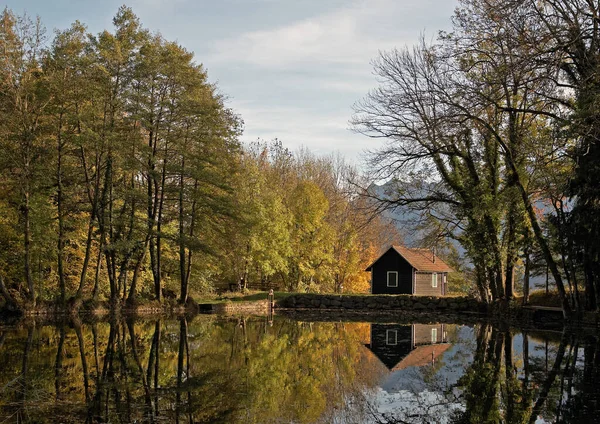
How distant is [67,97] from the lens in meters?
24.7

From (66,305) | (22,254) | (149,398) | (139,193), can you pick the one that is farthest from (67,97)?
(149,398)

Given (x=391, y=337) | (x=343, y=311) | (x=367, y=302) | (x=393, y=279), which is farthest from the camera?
(x=393, y=279)

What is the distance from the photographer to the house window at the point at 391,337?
17934mm

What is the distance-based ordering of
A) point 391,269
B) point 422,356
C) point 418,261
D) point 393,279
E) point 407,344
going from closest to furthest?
point 422,356 → point 407,344 → point 393,279 → point 391,269 → point 418,261

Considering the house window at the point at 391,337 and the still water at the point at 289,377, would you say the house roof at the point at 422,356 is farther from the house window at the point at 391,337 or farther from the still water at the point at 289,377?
the house window at the point at 391,337

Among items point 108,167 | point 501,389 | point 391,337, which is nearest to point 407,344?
point 391,337

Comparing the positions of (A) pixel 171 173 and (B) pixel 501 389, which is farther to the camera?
(A) pixel 171 173

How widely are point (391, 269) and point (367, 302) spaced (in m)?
10.7

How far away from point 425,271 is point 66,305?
89.7 ft

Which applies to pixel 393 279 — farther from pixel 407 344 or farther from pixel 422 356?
pixel 422 356

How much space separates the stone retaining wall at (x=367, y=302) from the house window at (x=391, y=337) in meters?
12.1

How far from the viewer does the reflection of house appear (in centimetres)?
1429

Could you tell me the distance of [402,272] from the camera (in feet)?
148

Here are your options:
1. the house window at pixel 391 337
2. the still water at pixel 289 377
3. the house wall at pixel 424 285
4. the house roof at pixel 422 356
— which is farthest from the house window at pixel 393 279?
the house roof at pixel 422 356
